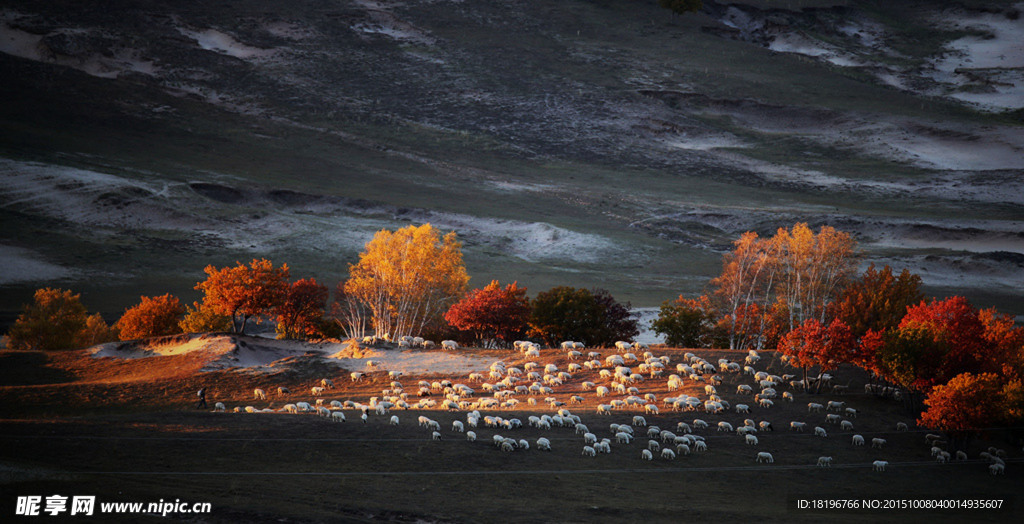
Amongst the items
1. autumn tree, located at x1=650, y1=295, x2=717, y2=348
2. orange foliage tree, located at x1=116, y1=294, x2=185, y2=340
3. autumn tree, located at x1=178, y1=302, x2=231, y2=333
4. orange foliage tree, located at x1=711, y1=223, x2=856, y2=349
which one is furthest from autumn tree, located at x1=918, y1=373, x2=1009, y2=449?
orange foliage tree, located at x1=116, y1=294, x2=185, y2=340

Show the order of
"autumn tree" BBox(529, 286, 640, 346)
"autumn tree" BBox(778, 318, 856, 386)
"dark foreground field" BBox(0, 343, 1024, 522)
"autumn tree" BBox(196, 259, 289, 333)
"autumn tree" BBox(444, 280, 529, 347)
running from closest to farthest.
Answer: "dark foreground field" BBox(0, 343, 1024, 522), "autumn tree" BBox(778, 318, 856, 386), "autumn tree" BBox(196, 259, 289, 333), "autumn tree" BBox(444, 280, 529, 347), "autumn tree" BBox(529, 286, 640, 346)

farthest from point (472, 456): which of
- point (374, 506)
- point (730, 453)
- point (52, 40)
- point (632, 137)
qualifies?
point (52, 40)

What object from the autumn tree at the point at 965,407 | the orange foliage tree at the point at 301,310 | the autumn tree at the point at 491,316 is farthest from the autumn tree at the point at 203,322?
the autumn tree at the point at 965,407

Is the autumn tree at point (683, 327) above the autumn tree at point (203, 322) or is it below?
above

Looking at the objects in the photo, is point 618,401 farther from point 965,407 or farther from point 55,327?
point 55,327

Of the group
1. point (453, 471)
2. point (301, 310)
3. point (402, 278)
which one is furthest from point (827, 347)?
point (301, 310)

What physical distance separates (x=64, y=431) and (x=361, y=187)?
106m

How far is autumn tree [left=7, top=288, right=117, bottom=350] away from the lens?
61.8 meters

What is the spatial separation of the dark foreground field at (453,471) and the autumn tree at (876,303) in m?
16.1

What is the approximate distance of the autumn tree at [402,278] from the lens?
6083 centimetres

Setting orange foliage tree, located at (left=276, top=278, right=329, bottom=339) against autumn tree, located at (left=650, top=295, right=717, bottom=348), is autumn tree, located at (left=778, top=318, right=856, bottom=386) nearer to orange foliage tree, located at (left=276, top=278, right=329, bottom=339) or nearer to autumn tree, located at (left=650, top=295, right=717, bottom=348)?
autumn tree, located at (left=650, top=295, right=717, bottom=348)

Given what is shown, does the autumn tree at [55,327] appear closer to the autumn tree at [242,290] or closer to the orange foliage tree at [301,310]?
the autumn tree at [242,290]

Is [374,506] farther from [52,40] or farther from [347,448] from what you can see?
[52,40]

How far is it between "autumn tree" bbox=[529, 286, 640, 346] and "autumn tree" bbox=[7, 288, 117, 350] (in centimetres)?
3491
